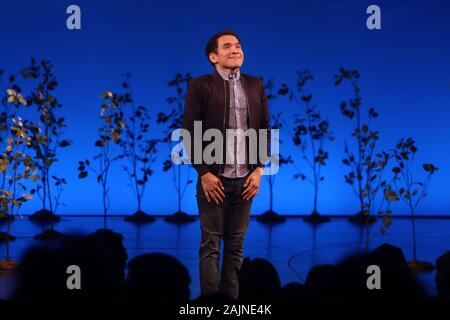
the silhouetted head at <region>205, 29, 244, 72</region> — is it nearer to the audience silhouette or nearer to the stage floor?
the audience silhouette

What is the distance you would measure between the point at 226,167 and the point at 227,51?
0.45m

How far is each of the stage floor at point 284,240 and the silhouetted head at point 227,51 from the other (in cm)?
124

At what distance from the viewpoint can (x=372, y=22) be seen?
267 centimetres

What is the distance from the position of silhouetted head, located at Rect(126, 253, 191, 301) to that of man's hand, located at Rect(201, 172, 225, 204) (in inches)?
26.5

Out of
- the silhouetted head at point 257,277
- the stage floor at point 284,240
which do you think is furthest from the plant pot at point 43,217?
the silhouetted head at point 257,277

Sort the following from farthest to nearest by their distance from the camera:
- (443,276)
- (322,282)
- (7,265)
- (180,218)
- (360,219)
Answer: (180,218), (360,219), (7,265), (443,276), (322,282)

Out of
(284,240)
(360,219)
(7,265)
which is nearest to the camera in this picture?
(7,265)

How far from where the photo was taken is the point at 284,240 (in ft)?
18.3

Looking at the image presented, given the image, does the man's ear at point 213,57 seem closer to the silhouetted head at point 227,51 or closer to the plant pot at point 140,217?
the silhouetted head at point 227,51

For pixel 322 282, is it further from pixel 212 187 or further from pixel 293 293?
pixel 212 187

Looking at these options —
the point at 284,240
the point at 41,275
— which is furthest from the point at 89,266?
the point at 284,240
